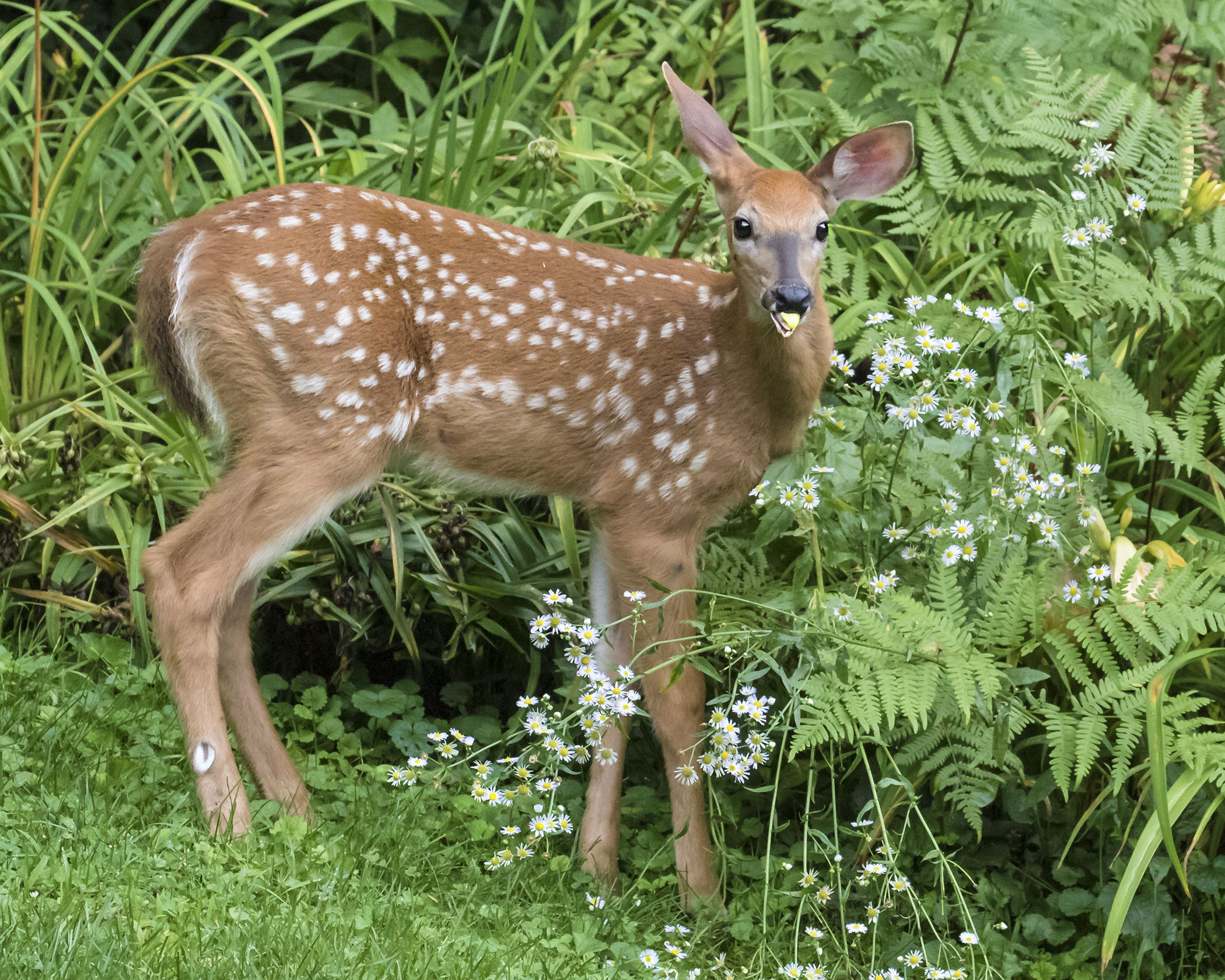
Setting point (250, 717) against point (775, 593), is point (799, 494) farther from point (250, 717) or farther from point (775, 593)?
point (250, 717)

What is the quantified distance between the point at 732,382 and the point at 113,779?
75.0 inches

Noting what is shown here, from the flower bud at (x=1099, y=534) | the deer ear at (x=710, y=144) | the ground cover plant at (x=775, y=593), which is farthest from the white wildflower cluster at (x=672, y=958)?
the deer ear at (x=710, y=144)

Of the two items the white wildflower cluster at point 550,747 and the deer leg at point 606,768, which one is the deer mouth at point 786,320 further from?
the deer leg at point 606,768

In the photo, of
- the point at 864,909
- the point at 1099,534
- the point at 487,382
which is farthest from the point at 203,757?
the point at 1099,534

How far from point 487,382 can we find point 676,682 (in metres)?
0.92

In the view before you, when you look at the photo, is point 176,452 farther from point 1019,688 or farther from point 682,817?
point 1019,688

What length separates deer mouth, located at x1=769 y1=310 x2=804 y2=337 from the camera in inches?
126

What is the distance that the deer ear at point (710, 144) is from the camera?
3631mm

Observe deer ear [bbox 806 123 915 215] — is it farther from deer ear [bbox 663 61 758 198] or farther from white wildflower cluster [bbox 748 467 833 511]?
white wildflower cluster [bbox 748 467 833 511]

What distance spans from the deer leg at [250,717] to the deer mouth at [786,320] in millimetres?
1519

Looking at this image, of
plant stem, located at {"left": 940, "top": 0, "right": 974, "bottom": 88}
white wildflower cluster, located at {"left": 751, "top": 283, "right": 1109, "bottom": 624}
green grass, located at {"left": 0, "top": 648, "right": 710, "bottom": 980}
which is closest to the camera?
green grass, located at {"left": 0, "top": 648, "right": 710, "bottom": 980}

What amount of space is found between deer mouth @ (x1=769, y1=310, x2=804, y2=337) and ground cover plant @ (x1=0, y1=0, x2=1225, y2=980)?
405mm

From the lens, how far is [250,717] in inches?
146

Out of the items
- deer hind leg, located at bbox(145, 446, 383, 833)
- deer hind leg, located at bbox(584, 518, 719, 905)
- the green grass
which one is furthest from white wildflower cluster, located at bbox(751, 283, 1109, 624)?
deer hind leg, located at bbox(145, 446, 383, 833)
